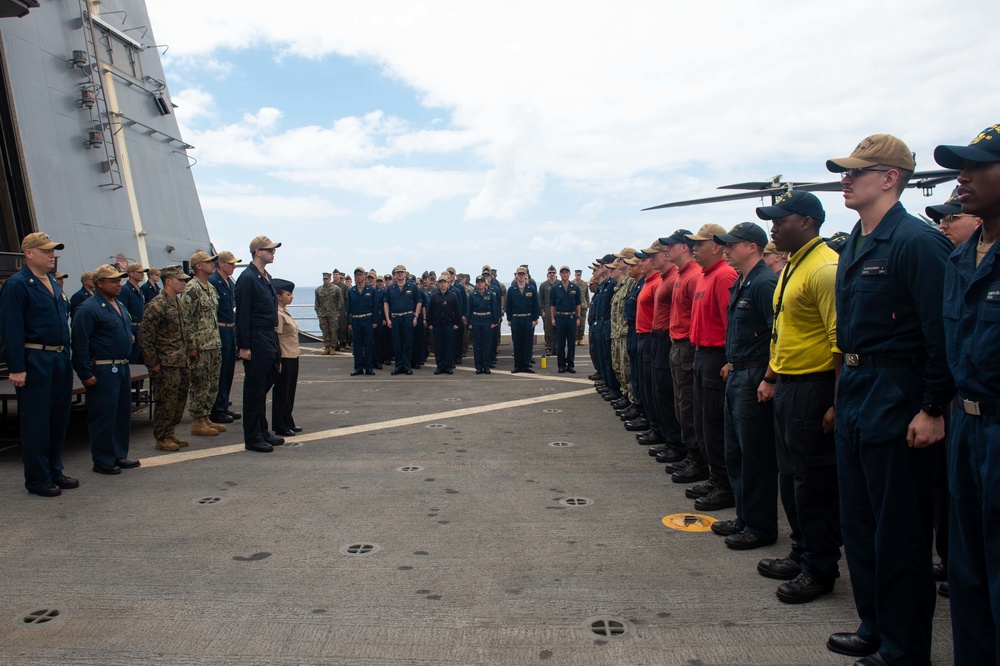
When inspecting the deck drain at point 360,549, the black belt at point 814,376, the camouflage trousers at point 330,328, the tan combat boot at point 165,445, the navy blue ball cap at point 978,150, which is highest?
the navy blue ball cap at point 978,150

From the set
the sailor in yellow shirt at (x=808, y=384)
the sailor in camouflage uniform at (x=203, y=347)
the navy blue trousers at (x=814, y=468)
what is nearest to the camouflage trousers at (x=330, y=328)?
the sailor in camouflage uniform at (x=203, y=347)

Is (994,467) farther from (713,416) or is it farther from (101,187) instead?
(101,187)

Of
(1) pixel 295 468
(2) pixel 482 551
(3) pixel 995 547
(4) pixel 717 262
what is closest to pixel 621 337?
(4) pixel 717 262

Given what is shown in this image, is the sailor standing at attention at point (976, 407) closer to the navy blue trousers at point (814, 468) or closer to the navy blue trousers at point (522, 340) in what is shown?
the navy blue trousers at point (814, 468)

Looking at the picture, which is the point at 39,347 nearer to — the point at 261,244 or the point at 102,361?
the point at 102,361

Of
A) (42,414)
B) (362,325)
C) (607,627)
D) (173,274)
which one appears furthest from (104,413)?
(362,325)

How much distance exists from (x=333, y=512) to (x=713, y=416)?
269 centimetres

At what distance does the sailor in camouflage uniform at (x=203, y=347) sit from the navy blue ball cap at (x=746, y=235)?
5.54 metres

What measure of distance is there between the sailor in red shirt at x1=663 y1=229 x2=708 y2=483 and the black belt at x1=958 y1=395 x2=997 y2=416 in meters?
2.90

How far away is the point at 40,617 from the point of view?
9.78 ft

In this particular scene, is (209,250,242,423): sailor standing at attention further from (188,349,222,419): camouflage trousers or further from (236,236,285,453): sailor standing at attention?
(236,236,285,453): sailor standing at attention

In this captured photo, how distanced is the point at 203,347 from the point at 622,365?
16.1 ft

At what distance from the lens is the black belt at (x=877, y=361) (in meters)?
2.45

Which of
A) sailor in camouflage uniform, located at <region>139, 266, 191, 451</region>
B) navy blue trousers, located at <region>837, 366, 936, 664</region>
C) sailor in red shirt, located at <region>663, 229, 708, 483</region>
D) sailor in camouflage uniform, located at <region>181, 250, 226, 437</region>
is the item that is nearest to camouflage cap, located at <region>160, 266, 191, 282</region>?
sailor in camouflage uniform, located at <region>139, 266, 191, 451</region>
